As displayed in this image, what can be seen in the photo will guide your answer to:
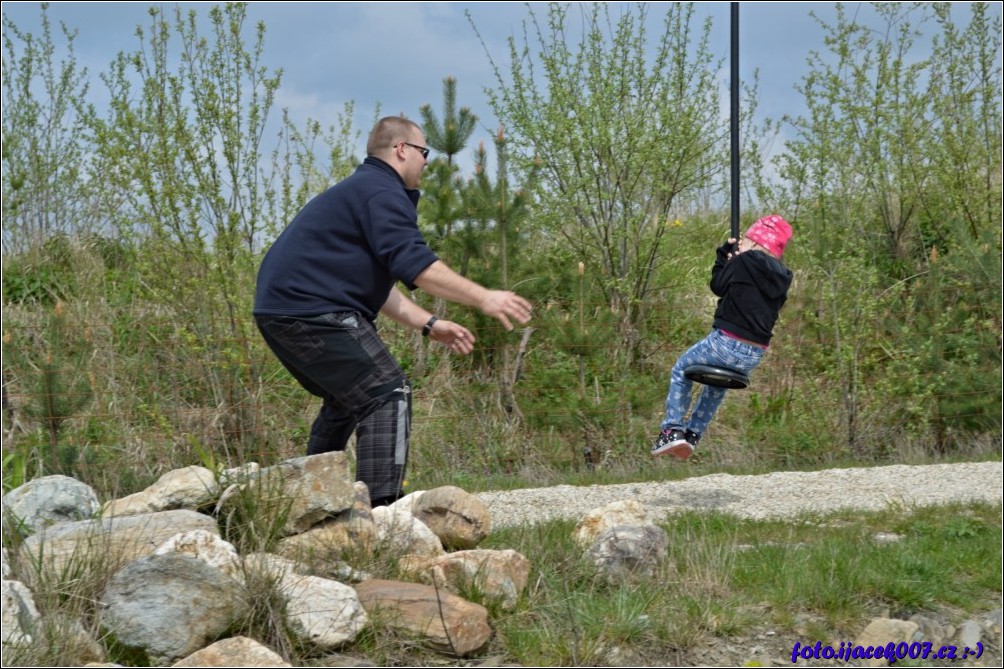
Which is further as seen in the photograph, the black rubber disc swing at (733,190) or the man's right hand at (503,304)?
the black rubber disc swing at (733,190)

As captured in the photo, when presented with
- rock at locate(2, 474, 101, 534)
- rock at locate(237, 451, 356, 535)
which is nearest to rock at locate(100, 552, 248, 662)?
rock at locate(237, 451, 356, 535)

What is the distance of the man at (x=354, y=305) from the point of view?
5.65 meters

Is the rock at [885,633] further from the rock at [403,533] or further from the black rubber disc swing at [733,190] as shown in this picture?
the black rubber disc swing at [733,190]

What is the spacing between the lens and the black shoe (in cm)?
731

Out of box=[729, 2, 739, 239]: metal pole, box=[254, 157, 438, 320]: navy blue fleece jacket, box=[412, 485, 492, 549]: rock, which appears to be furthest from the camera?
box=[729, 2, 739, 239]: metal pole

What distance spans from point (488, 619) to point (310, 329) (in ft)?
5.88

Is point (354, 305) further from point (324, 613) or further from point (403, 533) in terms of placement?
point (324, 613)

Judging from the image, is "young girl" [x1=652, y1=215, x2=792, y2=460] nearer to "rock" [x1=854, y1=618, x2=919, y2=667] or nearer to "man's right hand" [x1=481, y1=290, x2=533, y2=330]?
"man's right hand" [x1=481, y1=290, x2=533, y2=330]

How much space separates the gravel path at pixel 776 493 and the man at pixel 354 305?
1292 mm

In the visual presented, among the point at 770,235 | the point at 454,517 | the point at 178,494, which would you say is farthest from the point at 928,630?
the point at 178,494

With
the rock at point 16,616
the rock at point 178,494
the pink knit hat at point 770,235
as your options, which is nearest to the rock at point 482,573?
the rock at point 178,494

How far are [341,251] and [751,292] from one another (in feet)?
→ 8.82

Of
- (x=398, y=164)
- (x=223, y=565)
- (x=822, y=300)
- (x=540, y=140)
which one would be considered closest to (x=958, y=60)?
(x=822, y=300)

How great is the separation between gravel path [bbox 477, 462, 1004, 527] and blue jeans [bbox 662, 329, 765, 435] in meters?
0.56
